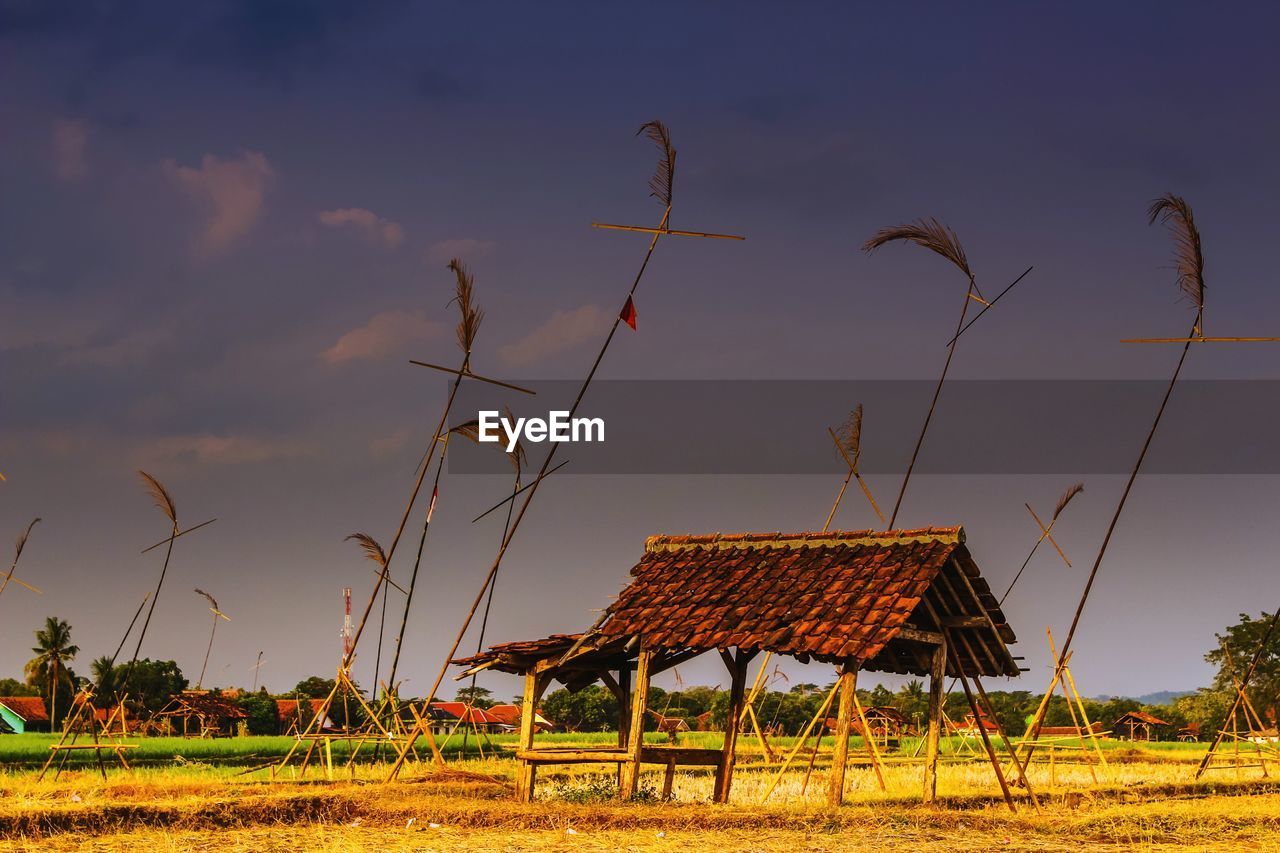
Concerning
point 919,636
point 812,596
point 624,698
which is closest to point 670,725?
point 624,698

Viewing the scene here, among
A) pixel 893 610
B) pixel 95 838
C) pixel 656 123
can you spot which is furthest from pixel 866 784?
pixel 95 838

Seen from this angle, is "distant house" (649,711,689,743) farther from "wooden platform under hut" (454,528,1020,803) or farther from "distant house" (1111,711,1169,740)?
"distant house" (1111,711,1169,740)

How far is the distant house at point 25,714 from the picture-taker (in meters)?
69.5

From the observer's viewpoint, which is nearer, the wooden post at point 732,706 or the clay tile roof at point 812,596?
the clay tile roof at point 812,596

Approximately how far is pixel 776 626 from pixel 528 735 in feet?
14.0

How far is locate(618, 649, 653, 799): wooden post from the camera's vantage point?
17.8 meters

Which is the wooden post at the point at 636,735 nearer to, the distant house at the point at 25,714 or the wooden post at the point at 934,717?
the wooden post at the point at 934,717

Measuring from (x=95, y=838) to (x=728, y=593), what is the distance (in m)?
8.75

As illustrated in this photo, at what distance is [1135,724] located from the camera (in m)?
75.4

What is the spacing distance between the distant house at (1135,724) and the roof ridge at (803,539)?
57.3 m

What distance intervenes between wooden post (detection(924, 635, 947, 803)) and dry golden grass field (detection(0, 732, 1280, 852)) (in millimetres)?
434

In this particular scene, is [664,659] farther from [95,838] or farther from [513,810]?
[95,838]

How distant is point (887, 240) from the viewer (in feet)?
72.4

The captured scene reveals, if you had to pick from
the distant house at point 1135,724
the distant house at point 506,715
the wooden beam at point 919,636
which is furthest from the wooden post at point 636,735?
the distant house at point 1135,724
